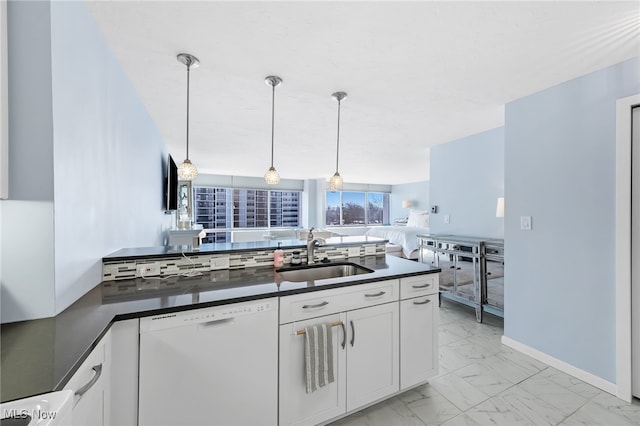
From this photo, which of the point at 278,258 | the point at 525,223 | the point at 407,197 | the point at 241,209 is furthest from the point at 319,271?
the point at 407,197

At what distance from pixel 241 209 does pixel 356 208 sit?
13.5ft

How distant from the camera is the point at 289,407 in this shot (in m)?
1.48

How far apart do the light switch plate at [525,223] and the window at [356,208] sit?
6.68 metres

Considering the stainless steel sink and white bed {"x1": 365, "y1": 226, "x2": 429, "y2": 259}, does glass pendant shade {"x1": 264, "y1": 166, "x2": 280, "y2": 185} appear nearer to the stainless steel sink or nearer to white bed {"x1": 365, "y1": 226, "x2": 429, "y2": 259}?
the stainless steel sink

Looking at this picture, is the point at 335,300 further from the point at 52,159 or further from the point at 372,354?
the point at 52,159

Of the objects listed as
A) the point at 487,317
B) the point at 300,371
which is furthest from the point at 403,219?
the point at 300,371

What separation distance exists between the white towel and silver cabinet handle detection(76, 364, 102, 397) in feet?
2.99

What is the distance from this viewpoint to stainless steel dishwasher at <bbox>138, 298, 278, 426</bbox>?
1189 mm

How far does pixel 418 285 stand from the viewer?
1896 mm

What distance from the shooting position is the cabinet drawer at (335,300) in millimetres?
1488

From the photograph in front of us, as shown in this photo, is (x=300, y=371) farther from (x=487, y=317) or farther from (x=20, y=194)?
(x=487, y=317)

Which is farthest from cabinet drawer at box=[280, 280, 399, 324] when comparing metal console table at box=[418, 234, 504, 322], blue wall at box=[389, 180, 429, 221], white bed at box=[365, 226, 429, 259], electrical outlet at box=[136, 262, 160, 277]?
blue wall at box=[389, 180, 429, 221]

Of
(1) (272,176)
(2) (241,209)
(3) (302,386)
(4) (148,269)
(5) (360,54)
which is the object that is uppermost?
(5) (360,54)

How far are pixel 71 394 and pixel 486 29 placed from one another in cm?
238
